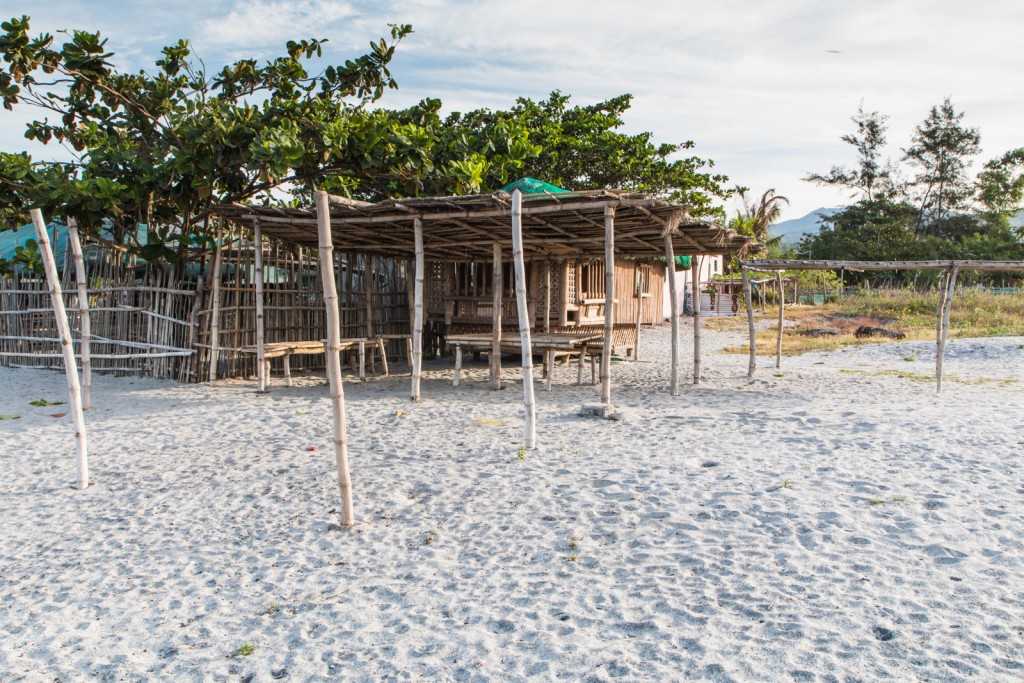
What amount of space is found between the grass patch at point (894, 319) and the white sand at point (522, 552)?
375 inches

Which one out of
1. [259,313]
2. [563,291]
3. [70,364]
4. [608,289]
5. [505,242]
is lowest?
[70,364]

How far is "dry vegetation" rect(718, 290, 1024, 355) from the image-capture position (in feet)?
53.1

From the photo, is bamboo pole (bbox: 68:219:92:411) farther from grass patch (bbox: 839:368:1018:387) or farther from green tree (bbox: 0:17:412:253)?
grass patch (bbox: 839:368:1018:387)

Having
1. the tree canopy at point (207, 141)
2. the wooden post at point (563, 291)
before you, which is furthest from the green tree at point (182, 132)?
the wooden post at point (563, 291)

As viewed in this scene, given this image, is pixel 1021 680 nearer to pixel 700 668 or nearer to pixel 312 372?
pixel 700 668

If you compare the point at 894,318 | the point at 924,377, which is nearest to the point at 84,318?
the point at 924,377

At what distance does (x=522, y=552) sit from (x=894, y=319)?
63.2ft

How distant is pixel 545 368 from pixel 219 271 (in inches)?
192

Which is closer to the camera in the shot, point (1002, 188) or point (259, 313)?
point (259, 313)

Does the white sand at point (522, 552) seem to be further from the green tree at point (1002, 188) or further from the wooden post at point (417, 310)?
the green tree at point (1002, 188)

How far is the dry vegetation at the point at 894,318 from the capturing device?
16.2m

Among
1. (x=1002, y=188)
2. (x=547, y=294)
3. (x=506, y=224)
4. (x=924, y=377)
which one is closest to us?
(x=506, y=224)

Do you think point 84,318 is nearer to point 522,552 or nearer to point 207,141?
point 207,141

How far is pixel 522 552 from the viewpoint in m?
3.97
